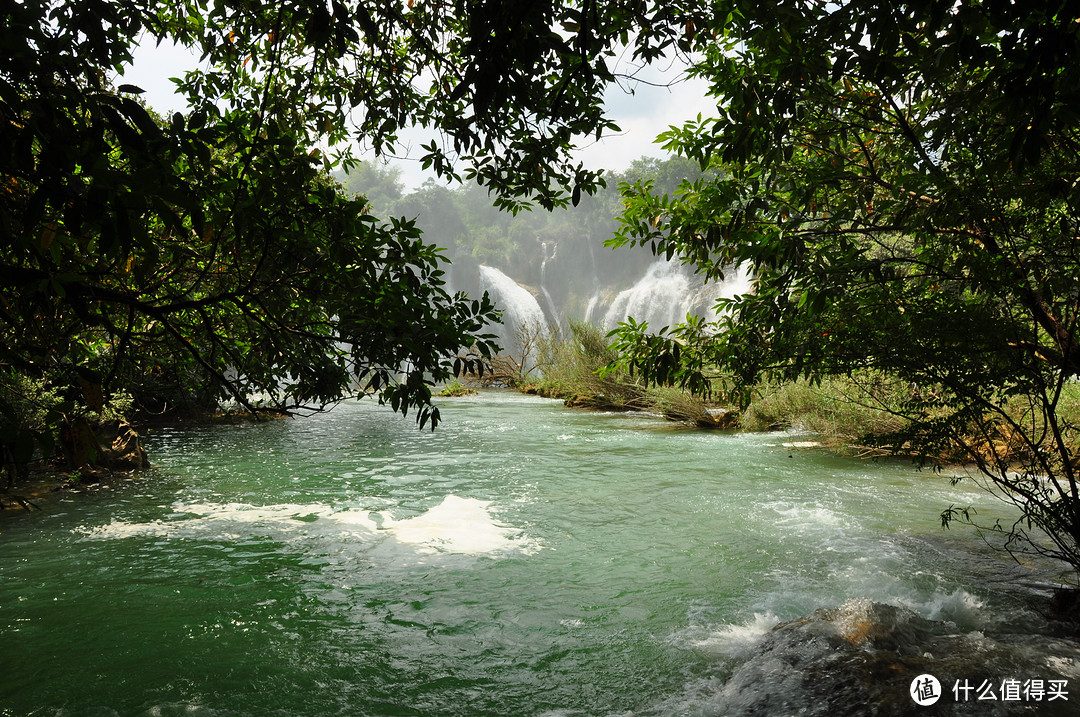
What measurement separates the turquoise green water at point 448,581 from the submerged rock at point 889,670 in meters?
0.27

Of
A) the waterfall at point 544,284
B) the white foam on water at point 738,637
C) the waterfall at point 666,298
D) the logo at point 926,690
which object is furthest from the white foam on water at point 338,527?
the waterfall at point 544,284

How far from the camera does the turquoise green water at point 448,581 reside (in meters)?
3.69

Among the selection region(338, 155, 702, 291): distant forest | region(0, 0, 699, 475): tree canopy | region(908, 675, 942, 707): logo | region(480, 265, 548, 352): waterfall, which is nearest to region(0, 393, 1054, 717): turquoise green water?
region(908, 675, 942, 707): logo

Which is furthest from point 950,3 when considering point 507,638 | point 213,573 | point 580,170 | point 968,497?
point 968,497

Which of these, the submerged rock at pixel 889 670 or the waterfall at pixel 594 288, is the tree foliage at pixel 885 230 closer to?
the submerged rock at pixel 889 670

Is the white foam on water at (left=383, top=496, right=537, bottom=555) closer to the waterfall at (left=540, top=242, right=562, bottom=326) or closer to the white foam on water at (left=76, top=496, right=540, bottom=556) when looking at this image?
the white foam on water at (left=76, top=496, right=540, bottom=556)

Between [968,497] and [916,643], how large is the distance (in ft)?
17.1

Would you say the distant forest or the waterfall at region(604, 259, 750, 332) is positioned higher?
the distant forest

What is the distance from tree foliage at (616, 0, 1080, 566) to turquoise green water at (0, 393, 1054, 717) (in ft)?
5.23

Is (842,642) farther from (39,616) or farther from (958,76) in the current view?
(39,616)

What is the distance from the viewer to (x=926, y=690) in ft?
10.3

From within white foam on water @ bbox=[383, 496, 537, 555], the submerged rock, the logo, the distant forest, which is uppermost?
the distant forest

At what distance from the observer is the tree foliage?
134 inches

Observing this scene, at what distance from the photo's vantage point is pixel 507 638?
4305 mm
